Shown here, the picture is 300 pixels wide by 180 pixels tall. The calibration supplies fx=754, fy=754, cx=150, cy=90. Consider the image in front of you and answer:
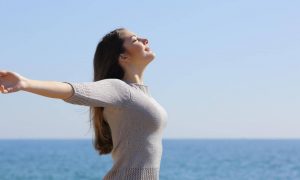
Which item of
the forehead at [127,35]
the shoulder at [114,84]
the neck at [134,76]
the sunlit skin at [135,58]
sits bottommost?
the shoulder at [114,84]

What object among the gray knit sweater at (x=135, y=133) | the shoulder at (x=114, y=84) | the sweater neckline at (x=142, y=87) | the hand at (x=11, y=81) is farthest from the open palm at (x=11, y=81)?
the sweater neckline at (x=142, y=87)

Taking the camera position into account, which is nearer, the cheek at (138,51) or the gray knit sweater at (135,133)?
the gray knit sweater at (135,133)

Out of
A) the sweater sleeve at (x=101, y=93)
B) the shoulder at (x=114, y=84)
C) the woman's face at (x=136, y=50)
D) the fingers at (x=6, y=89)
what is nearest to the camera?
the fingers at (x=6, y=89)

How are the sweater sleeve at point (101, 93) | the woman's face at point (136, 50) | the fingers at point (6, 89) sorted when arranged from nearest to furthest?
the fingers at point (6, 89) → the sweater sleeve at point (101, 93) → the woman's face at point (136, 50)

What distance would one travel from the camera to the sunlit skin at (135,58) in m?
4.20

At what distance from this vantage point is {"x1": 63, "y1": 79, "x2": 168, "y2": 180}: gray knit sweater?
4000 mm

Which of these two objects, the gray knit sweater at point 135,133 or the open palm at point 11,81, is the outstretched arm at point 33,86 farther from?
the gray knit sweater at point 135,133

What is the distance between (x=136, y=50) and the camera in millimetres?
4215

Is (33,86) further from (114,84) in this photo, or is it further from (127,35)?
(127,35)

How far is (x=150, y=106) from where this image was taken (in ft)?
13.3

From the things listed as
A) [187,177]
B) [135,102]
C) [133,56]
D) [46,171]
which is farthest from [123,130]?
[46,171]

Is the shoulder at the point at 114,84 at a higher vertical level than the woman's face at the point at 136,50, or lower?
lower

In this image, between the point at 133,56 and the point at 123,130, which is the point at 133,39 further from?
the point at 123,130

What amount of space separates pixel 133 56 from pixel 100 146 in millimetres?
553
